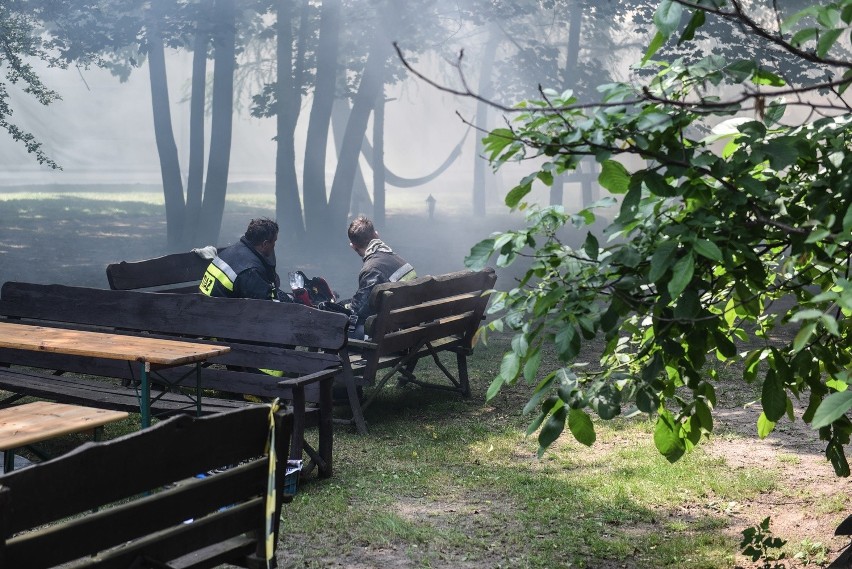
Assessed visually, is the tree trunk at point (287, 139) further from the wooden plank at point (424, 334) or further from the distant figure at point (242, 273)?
the distant figure at point (242, 273)

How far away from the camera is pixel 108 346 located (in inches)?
205

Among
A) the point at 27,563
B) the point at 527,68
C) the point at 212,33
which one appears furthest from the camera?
the point at 527,68

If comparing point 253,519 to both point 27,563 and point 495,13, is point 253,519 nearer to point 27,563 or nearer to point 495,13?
point 27,563

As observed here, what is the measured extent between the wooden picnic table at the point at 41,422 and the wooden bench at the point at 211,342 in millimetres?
1522

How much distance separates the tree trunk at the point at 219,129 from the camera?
18.4 meters

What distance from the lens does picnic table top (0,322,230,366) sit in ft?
16.0

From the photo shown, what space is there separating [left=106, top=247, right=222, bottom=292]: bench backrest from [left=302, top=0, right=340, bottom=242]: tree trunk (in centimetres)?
1093

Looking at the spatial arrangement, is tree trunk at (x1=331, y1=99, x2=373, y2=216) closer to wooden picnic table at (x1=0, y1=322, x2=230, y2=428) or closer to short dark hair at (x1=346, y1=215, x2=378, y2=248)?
short dark hair at (x1=346, y1=215, x2=378, y2=248)

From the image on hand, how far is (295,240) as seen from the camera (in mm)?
19734

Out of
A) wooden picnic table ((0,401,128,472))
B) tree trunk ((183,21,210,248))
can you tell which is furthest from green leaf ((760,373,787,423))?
tree trunk ((183,21,210,248))

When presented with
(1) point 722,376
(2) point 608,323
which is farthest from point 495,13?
(2) point 608,323

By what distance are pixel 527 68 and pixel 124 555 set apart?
67.9 feet

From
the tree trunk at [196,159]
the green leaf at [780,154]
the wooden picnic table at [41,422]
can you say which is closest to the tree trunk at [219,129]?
the tree trunk at [196,159]

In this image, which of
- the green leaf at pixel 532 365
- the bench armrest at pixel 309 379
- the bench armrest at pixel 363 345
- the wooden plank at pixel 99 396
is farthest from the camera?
the bench armrest at pixel 363 345
